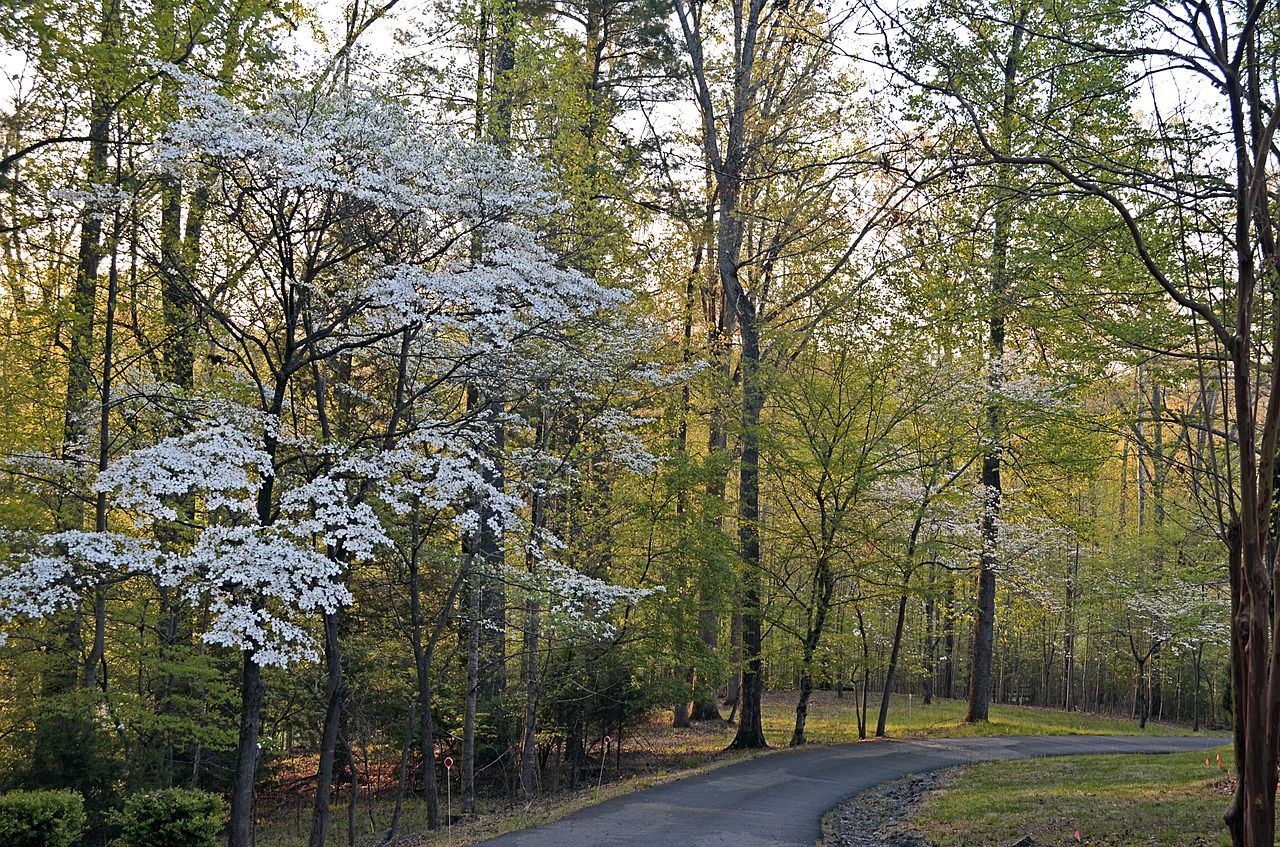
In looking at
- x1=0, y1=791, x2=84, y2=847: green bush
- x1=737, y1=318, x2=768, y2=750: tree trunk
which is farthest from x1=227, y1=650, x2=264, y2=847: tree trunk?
x1=737, y1=318, x2=768, y2=750: tree trunk

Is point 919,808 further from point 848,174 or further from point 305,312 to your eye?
point 305,312

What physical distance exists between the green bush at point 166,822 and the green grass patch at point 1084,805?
8216 millimetres

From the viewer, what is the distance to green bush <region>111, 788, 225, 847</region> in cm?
961

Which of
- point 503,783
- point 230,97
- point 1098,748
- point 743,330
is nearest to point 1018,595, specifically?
point 1098,748

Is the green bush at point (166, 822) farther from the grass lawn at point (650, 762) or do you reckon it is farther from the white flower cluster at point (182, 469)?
the white flower cluster at point (182, 469)

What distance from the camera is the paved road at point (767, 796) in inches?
353

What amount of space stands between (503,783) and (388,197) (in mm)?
11254

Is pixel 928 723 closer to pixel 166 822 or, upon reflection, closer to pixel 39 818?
pixel 166 822

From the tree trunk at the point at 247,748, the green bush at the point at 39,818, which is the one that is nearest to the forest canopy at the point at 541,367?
Result: the tree trunk at the point at 247,748

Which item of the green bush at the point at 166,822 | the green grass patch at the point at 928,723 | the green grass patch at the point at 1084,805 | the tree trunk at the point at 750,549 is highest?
the tree trunk at the point at 750,549

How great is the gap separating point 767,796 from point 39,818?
28.0ft

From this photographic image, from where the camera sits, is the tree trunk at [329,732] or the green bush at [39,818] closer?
the green bush at [39,818]

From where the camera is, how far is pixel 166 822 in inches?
382

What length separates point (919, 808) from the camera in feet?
36.0
